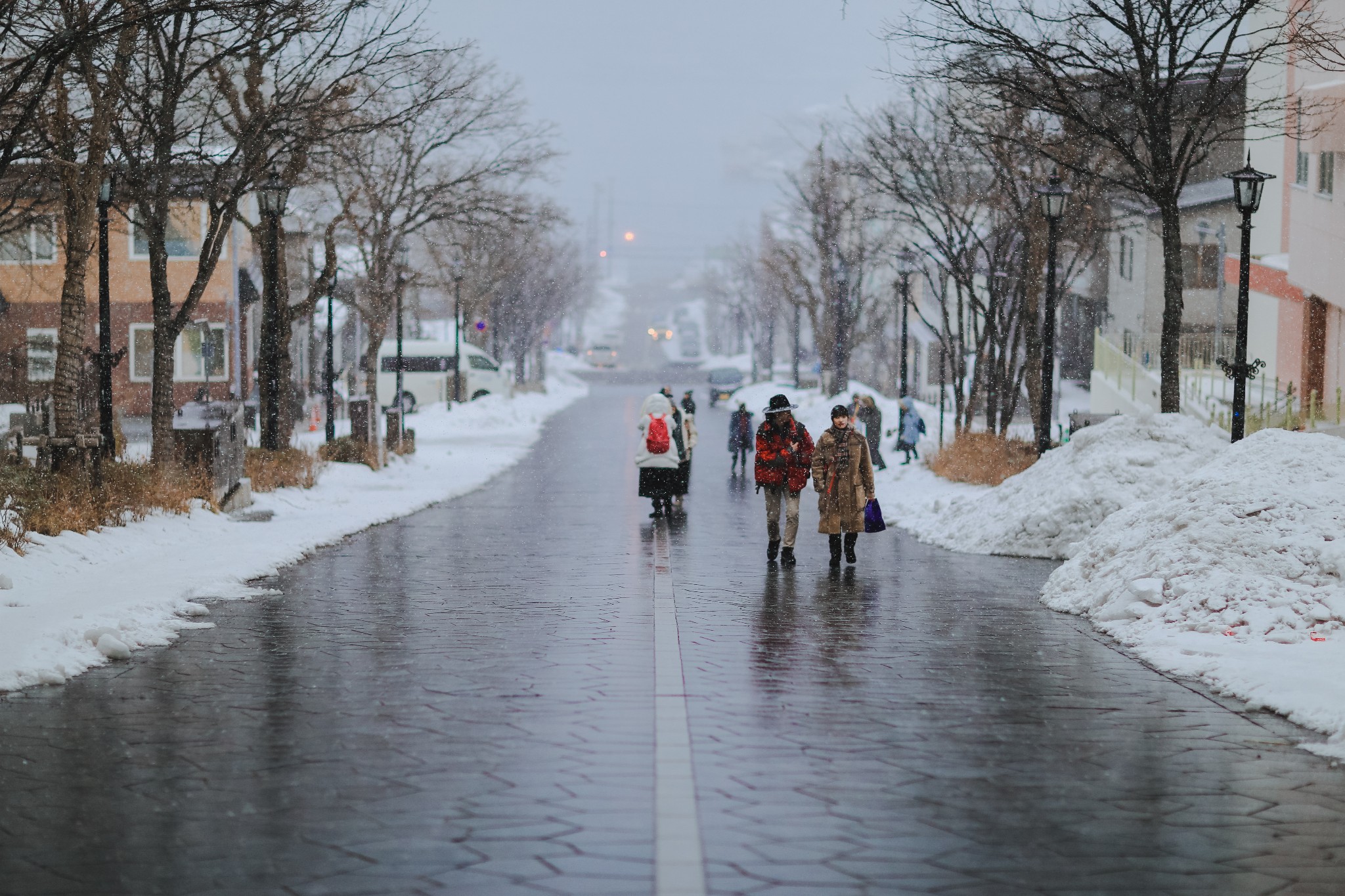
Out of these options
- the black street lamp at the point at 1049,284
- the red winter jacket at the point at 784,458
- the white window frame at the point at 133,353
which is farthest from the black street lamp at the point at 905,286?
the white window frame at the point at 133,353

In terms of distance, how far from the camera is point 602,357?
389 ft

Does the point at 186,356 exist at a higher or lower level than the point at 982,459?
higher

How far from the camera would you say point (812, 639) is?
10.3 meters

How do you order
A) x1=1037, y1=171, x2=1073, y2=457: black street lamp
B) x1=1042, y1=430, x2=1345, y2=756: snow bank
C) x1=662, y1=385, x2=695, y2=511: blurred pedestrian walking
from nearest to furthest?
1. x1=1042, y1=430, x2=1345, y2=756: snow bank
2. x1=1037, y1=171, x2=1073, y2=457: black street lamp
3. x1=662, y1=385, x2=695, y2=511: blurred pedestrian walking

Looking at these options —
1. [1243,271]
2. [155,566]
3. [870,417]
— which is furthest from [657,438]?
[870,417]

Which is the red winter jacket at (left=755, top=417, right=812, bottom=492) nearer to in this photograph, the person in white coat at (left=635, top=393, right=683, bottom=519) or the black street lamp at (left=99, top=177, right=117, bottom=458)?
the person in white coat at (left=635, top=393, right=683, bottom=519)

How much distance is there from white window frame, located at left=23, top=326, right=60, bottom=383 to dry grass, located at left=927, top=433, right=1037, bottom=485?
26.3m

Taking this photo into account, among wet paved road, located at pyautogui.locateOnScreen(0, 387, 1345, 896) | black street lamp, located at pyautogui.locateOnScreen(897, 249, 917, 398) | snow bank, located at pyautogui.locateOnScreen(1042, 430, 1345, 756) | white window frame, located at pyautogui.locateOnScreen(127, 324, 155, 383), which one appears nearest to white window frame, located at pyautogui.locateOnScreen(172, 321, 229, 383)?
white window frame, located at pyautogui.locateOnScreen(127, 324, 155, 383)

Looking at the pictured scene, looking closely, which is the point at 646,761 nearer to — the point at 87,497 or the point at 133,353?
the point at 87,497

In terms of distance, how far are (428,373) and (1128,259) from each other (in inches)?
1010

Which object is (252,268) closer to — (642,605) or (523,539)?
(523,539)

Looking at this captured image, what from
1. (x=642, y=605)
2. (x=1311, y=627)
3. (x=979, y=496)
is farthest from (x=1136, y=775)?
(x=979, y=496)

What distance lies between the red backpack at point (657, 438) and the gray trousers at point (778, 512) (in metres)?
5.19

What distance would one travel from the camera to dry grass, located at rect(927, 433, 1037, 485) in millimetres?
23734
